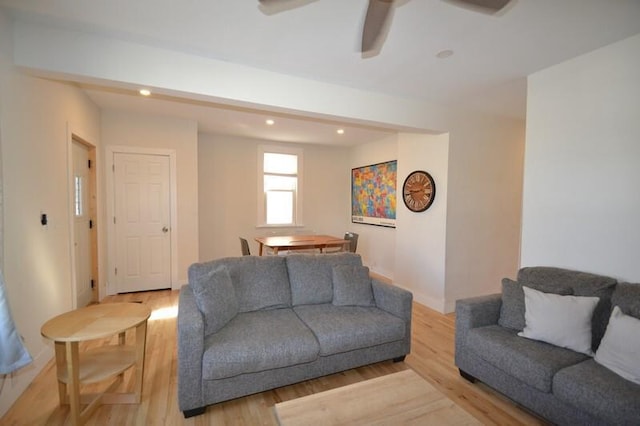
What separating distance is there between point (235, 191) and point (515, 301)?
183 inches

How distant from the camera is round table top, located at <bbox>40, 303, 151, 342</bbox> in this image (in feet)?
5.49

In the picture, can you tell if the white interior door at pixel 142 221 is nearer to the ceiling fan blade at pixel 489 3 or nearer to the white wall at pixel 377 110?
the white wall at pixel 377 110

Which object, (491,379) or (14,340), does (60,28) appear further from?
(491,379)

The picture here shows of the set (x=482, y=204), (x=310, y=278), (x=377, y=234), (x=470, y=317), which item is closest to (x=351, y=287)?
(x=310, y=278)

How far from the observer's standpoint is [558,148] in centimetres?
254

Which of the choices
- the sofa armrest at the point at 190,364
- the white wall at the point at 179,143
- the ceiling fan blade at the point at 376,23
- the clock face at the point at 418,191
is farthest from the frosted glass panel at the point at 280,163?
the sofa armrest at the point at 190,364

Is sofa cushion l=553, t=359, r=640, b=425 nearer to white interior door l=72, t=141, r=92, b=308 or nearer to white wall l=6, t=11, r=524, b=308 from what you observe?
white wall l=6, t=11, r=524, b=308

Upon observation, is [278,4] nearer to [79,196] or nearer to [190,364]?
[190,364]

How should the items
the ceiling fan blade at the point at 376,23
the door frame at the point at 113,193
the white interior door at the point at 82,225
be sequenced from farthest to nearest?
the door frame at the point at 113,193, the white interior door at the point at 82,225, the ceiling fan blade at the point at 376,23

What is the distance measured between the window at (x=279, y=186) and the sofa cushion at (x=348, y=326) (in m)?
3.50

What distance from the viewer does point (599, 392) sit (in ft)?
5.00

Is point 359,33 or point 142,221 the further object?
point 142,221

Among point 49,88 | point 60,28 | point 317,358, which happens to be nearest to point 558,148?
point 317,358

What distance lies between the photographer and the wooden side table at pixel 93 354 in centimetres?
167
